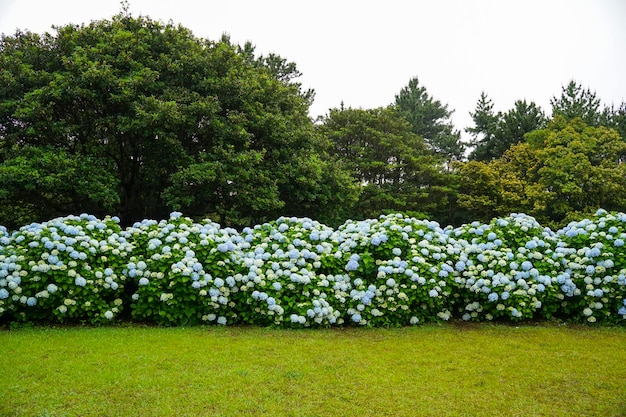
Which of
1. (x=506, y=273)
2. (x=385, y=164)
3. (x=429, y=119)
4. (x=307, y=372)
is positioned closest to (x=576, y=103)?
(x=429, y=119)

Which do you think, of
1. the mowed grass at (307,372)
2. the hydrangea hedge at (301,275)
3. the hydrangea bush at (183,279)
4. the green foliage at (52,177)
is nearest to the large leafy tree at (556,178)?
the hydrangea hedge at (301,275)

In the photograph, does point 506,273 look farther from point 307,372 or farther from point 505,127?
point 505,127

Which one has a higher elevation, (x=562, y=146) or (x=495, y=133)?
(x=495, y=133)

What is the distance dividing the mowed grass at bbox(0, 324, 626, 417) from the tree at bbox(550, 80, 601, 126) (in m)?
22.5

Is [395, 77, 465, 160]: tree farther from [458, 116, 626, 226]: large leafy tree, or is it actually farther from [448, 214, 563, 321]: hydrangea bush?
[448, 214, 563, 321]: hydrangea bush

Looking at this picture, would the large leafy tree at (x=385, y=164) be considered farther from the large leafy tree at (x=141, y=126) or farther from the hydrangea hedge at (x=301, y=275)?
the hydrangea hedge at (x=301, y=275)

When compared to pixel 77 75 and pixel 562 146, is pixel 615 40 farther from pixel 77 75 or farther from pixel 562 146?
pixel 77 75

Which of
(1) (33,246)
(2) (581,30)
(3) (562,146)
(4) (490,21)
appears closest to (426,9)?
(4) (490,21)

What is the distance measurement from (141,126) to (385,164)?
13048mm

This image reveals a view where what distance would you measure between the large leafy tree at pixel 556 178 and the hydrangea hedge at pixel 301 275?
42.2ft

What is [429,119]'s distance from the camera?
31469 mm

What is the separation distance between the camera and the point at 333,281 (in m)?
7.01

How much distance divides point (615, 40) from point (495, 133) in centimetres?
1671

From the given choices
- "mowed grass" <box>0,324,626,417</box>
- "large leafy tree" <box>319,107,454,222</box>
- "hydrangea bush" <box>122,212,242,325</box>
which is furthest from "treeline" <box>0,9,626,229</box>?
"mowed grass" <box>0,324,626,417</box>
